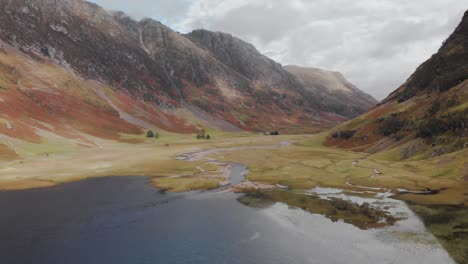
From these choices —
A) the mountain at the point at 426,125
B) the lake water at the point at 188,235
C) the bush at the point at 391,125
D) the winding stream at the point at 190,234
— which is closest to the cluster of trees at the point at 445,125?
the mountain at the point at 426,125

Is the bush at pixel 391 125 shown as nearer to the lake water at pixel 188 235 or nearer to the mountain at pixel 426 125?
the mountain at pixel 426 125

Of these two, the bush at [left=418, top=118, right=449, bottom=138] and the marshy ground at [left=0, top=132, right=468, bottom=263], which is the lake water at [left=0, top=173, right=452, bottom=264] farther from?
the bush at [left=418, top=118, right=449, bottom=138]

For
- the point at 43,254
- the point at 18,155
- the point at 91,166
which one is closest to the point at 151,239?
the point at 43,254

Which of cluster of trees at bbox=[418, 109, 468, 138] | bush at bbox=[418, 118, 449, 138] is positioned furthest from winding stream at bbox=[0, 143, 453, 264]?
bush at bbox=[418, 118, 449, 138]

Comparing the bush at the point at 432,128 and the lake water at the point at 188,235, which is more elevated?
the bush at the point at 432,128

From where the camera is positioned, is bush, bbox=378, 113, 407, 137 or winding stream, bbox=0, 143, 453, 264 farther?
bush, bbox=378, 113, 407, 137

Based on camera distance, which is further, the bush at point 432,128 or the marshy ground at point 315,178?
the bush at point 432,128

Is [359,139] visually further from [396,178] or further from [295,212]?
[295,212]

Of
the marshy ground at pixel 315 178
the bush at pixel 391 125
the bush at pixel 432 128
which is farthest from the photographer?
the bush at pixel 391 125
